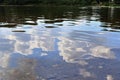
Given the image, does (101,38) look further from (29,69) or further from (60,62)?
(29,69)

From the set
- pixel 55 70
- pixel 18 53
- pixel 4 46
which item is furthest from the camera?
pixel 4 46

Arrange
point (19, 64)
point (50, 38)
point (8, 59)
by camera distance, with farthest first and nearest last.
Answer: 1. point (50, 38)
2. point (8, 59)
3. point (19, 64)

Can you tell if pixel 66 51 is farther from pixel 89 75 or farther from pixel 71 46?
pixel 89 75

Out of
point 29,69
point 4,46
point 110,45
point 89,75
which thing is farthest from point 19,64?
point 110,45

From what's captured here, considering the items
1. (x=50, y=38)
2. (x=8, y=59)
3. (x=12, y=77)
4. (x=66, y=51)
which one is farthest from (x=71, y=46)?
(x=12, y=77)

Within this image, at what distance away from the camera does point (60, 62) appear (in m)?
11.4

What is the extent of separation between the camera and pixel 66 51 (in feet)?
44.6

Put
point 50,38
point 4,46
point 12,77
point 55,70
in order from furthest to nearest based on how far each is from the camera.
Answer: point 50,38 → point 4,46 → point 55,70 → point 12,77

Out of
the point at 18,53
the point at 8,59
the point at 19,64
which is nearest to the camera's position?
the point at 19,64

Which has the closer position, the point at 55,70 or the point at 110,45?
the point at 55,70

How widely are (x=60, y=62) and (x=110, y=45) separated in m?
4.64

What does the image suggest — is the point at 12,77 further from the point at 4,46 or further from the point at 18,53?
the point at 4,46

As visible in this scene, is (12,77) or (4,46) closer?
(12,77)

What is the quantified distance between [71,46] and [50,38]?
2748 mm
